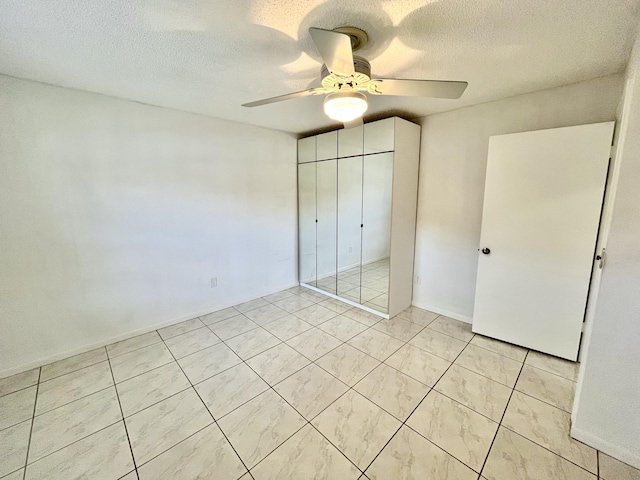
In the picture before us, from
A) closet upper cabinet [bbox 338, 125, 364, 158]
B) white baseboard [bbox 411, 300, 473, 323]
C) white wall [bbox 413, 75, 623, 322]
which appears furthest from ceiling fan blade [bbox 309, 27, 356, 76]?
white baseboard [bbox 411, 300, 473, 323]

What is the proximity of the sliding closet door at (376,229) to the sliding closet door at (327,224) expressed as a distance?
19.8 inches

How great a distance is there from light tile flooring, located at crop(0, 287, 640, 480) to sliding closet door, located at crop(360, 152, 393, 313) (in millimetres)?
573

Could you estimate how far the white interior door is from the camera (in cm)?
198

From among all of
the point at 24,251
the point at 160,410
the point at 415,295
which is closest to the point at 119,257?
the point at 24,251

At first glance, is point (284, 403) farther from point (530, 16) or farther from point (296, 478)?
point (530, 16)

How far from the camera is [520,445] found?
1471 millimetres

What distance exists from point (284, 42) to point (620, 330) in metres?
2.44

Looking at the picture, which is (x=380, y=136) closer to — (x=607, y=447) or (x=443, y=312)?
(x=443, y=312)

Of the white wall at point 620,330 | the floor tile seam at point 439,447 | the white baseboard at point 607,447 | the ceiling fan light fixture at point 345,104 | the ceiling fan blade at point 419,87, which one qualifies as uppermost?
the ceiling fan blade at point 419,87

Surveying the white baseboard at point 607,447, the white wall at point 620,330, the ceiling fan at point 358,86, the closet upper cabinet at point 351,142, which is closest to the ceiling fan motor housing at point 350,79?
the ceiling fan at point 358,86

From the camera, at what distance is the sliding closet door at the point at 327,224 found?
3.44m

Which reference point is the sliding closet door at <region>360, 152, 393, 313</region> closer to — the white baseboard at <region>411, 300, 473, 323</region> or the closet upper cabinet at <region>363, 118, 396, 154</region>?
the closet upper cabinet at <region>363, 118, 396, 154</region>

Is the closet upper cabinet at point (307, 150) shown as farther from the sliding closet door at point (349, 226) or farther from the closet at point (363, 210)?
the sliding closet door at point (349, 226)

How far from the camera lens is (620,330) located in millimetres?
Result: 1362
